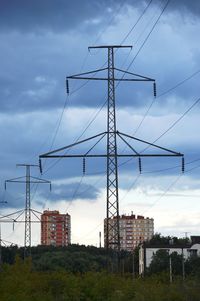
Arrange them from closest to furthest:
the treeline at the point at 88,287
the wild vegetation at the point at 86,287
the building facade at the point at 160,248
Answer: the wild vegetation at the point at 86,287 → the treeline at the point at 88,287 → the building facade at the point at 160,248

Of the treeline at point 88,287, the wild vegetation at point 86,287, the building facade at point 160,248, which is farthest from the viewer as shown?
the building facade at point 160,248

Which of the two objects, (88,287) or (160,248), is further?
(160,248)

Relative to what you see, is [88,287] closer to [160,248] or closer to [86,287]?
[86,287]

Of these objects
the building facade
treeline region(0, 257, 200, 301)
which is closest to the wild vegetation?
treeline region(0, 257, 200, 301)

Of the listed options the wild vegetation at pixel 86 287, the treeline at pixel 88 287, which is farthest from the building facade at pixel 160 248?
the treeline at pixel 88 287

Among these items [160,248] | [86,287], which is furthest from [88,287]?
[160,248]

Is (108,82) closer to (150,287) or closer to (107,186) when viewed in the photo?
(107,186)

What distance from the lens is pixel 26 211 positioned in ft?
204

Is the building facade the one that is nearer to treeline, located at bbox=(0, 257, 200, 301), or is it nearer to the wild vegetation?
the wild vegetation

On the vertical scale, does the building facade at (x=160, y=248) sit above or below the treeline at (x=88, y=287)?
above

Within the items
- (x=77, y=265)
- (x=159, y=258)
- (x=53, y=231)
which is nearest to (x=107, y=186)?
(x=77, y=265)

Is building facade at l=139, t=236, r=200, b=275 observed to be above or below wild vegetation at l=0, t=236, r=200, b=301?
above

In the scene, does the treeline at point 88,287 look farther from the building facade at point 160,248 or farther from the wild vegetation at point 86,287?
the building facade at point 160,248

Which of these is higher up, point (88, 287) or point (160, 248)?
point (160, 248)
